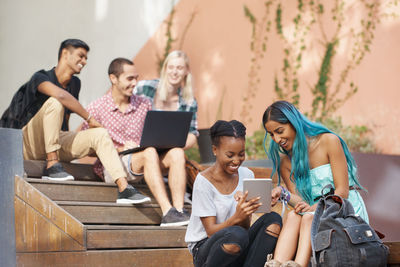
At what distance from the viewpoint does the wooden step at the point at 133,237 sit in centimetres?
416

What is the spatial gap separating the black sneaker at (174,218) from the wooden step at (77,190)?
429 millimetres

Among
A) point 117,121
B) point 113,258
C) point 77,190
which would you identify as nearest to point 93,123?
point 117,121

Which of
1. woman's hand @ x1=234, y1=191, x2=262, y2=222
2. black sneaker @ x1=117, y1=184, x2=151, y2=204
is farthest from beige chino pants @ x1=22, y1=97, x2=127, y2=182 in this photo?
woman's hand @ x1=234, y1=191, x2=262, y2=222

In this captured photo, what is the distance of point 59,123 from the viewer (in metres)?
4.82

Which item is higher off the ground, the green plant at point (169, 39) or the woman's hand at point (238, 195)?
the green plant at point (169, 39)

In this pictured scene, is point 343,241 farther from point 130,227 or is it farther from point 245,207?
point 130,227

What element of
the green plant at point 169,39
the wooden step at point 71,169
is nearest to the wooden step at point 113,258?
the wooden step at point 71,169

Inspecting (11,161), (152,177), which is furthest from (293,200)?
(11,161)

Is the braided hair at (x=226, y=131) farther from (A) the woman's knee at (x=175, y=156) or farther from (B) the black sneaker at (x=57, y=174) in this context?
(B) the black sneaker at (x=57, y=174)

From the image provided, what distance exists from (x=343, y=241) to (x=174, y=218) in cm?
179

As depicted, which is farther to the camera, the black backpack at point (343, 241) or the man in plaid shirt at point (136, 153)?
the man in plaid shirt at point (136, 153)

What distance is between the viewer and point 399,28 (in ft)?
20.7

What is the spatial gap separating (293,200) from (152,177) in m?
1.44

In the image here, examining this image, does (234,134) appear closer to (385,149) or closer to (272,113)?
→ (272,113)
